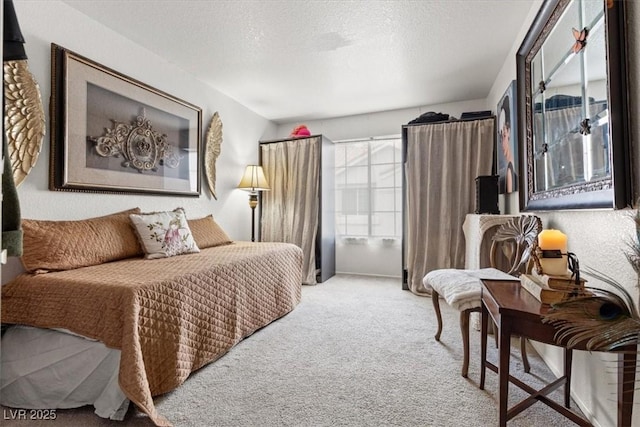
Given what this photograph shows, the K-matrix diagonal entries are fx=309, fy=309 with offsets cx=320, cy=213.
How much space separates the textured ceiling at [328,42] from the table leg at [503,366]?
6.86 feet

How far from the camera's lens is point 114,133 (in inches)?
95.0

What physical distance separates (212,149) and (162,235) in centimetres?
136

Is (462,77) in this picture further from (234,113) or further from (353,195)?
(234,113)

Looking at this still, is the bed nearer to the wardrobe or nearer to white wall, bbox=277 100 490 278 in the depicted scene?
the wardrobe

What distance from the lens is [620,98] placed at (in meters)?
1.14

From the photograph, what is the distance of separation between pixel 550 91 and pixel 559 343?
138cm

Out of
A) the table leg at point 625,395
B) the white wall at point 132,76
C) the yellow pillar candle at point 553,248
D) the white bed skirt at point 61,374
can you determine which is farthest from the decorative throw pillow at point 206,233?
the table leg at point 625,395

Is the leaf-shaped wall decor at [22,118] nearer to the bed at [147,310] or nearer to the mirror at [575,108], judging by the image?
the bed at [147,310]

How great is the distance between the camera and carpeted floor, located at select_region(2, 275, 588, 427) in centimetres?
145

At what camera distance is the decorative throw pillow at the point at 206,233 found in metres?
2.91

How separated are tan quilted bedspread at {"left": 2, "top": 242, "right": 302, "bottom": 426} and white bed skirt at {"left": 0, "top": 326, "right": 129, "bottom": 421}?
3.7 inches

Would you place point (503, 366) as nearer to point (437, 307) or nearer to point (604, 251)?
point (604, 251)

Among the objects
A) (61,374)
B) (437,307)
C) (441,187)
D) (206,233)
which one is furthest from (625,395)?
(206,233)

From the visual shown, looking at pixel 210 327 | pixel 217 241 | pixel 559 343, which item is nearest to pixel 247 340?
pixel 210 327
